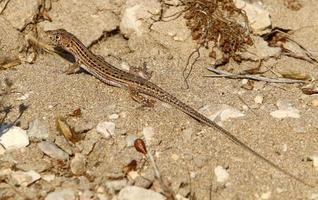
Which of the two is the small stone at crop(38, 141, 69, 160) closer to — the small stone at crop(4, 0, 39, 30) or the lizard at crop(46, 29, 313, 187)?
the lizard at crop(46, 29, 313, 187)

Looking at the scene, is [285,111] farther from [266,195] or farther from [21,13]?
[21,13]

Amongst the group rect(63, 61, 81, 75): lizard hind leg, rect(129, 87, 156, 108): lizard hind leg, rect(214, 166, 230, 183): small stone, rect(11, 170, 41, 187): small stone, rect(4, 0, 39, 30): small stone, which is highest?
rect(4, 0, 39, 30): small stone

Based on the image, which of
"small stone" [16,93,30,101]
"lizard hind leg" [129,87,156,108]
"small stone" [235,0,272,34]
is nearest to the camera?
"small stone" [16,93,30,101]

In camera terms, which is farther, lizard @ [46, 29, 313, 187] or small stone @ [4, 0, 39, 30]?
small stone @ [4, 0, 39, 30]

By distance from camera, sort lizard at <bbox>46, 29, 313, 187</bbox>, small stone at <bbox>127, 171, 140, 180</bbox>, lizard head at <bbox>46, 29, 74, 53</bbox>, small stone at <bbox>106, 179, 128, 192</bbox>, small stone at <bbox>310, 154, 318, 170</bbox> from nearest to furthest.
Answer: small stone at <bbox>106, 179, 128, 192</bbox>
small stone at <bbox>127, 171, 140, 180</bbox>
small stone at <bbox>310, 154, 318, 170</bbox>
lizard at <bbox>46, 29, 313, 187</bbox>
lizard head at <bbox>46, 29, 74, 53</bbox>

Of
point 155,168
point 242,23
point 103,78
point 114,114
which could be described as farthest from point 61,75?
point 242,23

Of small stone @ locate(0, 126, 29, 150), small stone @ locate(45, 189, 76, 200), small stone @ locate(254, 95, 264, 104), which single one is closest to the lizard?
small stone @ locate(254, 95, 264, 104)

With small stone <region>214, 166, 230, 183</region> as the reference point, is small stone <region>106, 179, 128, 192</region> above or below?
above

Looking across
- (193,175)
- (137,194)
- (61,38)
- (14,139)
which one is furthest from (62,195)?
(61,38)

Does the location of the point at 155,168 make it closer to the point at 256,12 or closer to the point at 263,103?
the point at 263,103

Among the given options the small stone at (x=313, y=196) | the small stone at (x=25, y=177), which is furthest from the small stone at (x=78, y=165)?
the small stone at (x=313, y=196)
